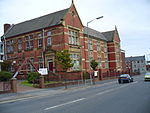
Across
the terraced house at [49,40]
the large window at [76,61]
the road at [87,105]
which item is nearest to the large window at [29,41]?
the terraced house at [49,40]

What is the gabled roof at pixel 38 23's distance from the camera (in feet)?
121

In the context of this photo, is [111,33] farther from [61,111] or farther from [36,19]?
[61,111]

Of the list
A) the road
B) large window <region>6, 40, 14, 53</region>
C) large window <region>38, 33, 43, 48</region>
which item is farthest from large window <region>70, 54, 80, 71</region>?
the road

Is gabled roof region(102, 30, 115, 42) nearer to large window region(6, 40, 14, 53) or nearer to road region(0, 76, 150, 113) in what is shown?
large window region(6, 40, 14, 53)

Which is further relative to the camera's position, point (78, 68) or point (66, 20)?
point (78, 68)

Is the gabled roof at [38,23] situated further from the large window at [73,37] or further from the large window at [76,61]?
the large window at [76,61]

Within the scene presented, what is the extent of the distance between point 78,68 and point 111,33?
2635cm

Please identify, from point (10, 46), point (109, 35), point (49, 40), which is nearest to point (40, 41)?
point (49, 40)

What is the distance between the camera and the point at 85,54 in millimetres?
42375

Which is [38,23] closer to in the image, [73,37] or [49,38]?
[49,38]

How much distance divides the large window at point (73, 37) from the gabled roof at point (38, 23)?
3349mm

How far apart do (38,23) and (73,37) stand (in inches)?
332

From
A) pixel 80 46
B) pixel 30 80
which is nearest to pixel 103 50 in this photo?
pixel 80 46

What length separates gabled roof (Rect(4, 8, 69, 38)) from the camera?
36.9 m
